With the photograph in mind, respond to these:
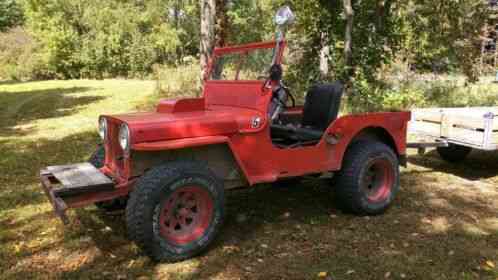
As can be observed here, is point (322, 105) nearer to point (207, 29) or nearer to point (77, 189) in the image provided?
point (77, 189)

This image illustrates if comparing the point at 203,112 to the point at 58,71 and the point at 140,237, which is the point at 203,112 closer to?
the point at 140,237

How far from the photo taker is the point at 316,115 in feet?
14.7

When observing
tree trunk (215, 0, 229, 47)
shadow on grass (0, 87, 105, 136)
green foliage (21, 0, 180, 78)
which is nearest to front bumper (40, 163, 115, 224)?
shadow on grass (0, 87, 105, 136)

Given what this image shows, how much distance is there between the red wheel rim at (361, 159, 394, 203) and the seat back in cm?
61

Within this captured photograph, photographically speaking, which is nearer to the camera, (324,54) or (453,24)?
(453,24)

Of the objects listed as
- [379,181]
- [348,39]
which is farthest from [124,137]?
[348,39]

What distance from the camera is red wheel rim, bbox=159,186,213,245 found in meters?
3.31

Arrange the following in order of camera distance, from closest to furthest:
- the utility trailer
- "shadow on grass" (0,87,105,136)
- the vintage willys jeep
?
the vintage willys jeep
the utility trailer
"shadow on grass" (0,87,105,136)

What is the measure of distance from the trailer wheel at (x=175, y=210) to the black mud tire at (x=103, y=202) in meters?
0.73

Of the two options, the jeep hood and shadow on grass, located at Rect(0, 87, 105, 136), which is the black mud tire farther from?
shadow on grass, located at Rect(0, 87, 105, 136)

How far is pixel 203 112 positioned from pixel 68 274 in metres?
1.60

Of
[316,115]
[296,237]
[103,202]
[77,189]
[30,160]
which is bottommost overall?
[296,237]

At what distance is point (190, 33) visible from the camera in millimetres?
26641

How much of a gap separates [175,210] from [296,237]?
1.10 m
